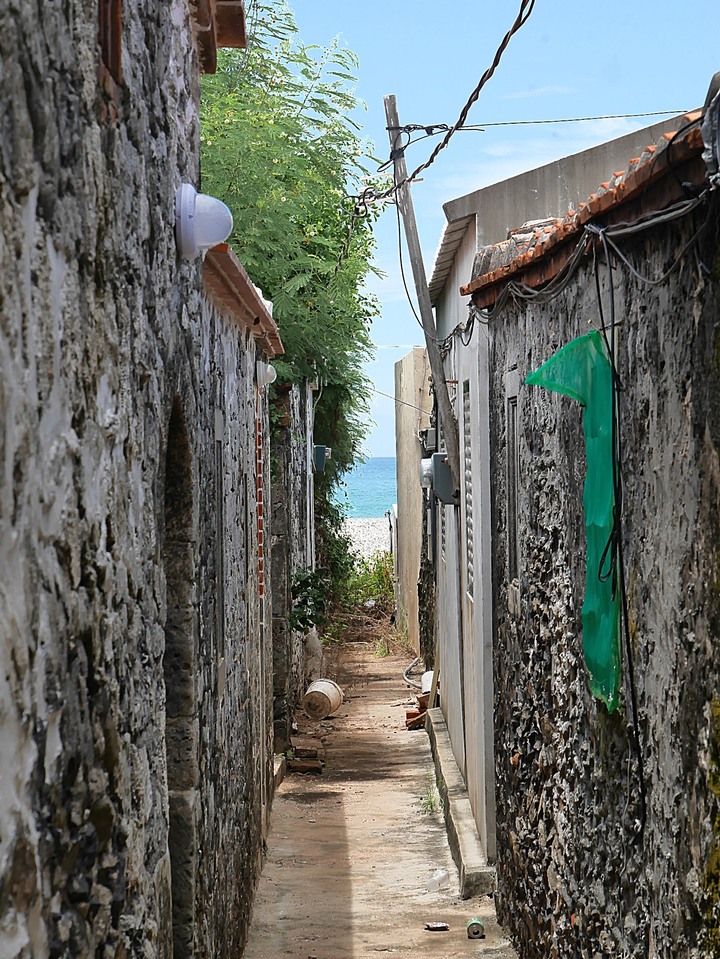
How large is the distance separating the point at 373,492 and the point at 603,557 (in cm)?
10791

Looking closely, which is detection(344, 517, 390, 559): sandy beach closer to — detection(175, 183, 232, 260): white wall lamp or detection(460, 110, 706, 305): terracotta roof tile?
detection(460, 110, 706, 305): terracotta roof tile

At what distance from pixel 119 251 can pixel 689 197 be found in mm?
1542

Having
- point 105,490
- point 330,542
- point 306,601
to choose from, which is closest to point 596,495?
point 105,490

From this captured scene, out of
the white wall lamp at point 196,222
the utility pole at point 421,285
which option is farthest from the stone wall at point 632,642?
the utility pole at point 421,285

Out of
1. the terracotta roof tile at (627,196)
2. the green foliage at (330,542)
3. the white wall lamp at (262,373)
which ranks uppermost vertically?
the white wall lamp at (262,373)

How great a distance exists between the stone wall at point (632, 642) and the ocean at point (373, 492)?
235 ft

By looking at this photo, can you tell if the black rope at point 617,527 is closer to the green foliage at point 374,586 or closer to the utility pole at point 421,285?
the utility pole at point 421,285

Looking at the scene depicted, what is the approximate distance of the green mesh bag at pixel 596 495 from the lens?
14.0 ft

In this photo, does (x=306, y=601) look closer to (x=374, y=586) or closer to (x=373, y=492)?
(x=374, y=586)

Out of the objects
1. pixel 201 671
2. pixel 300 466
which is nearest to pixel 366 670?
pixel 300 466

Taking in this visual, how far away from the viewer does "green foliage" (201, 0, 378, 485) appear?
12.2 meters

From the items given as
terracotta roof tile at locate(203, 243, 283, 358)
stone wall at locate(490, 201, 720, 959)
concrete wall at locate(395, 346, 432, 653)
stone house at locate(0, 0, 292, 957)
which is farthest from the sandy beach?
stone house at locate(0, 0, 292, 957)

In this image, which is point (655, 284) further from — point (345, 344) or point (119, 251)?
point (345, 344)

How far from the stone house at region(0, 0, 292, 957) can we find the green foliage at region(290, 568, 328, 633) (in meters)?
6.81
